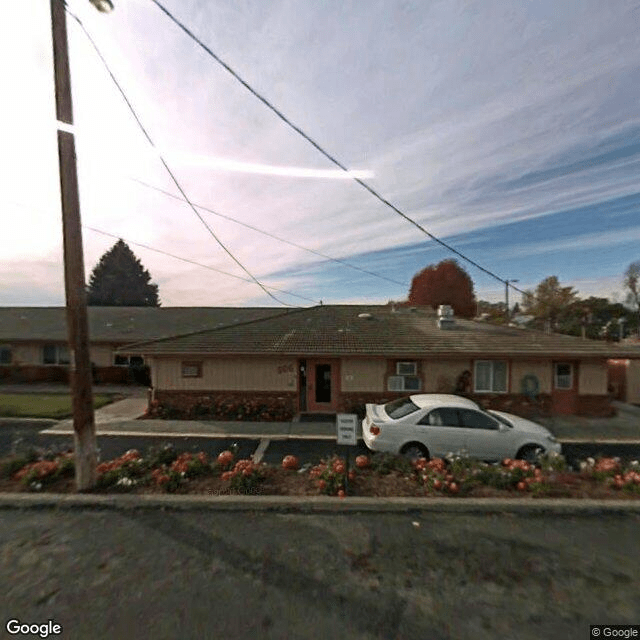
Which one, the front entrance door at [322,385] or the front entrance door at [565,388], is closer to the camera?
the front entrance door at [565,388]

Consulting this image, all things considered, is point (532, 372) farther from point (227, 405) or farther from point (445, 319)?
point (227, 405)

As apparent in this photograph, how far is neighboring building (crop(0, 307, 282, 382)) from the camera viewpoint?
20.1 meters

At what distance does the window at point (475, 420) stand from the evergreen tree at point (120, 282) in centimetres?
6233

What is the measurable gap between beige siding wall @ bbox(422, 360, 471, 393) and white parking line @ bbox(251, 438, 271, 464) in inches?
251

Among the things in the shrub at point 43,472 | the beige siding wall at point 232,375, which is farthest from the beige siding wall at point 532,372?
the shrub at point 43,472

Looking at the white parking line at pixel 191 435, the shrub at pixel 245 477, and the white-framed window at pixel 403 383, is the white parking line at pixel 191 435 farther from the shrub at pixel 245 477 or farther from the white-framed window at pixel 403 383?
the shrub at pixel 245 477

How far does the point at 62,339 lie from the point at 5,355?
14.2 ft

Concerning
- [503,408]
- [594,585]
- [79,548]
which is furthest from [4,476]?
[503,408]

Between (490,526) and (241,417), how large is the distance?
9087 mm

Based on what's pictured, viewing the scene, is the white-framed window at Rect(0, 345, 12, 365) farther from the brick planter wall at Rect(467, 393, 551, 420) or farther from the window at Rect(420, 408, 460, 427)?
the brick planter wall at Rect(467, 393, 551, 420)

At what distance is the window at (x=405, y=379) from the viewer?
12711mm

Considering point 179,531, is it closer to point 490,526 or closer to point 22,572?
point 22,572

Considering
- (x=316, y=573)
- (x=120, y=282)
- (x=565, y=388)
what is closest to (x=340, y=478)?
(x=316, y=573)

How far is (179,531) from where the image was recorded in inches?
172
